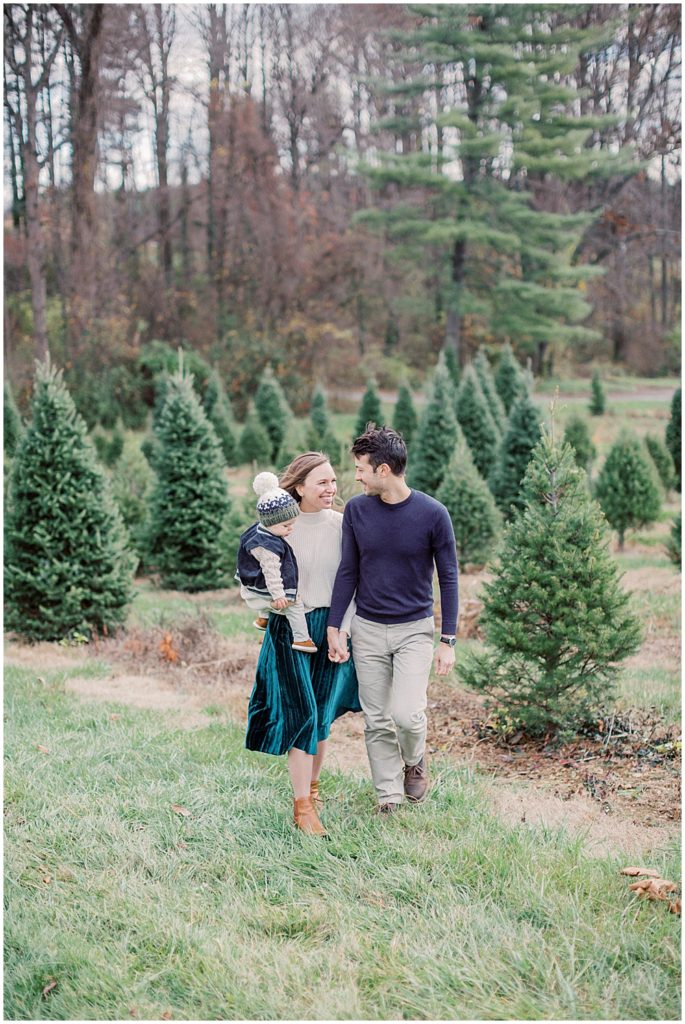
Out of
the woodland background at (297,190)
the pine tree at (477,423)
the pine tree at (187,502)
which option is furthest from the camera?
the woodland background at (297,190)

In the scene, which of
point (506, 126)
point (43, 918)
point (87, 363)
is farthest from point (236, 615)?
point (506, 126)

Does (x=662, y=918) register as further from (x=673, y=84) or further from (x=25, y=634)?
(x=673, y=84)

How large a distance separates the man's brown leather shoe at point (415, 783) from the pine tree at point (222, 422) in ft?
51.4

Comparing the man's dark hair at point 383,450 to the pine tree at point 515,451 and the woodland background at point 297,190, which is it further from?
the woodland background at point 297,190

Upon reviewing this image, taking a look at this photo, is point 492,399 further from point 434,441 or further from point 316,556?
point 316,556

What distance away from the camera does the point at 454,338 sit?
30.1 metres

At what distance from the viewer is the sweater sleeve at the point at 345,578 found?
4211mm

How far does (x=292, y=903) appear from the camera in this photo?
354cm

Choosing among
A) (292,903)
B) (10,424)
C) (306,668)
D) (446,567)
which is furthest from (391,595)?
(10,424)

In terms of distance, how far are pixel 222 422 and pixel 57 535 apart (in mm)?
13330

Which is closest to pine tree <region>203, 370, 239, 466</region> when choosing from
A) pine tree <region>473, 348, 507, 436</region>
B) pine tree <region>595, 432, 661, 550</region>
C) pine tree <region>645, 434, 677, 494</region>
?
pine tree <region>473, 348, 507, 436</region>

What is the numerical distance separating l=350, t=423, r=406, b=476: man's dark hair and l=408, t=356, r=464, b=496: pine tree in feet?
31.3

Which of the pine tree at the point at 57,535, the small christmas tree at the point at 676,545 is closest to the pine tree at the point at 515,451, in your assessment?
the small christmas tree at the point at 676,545

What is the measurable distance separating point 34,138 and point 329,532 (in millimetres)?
21385
